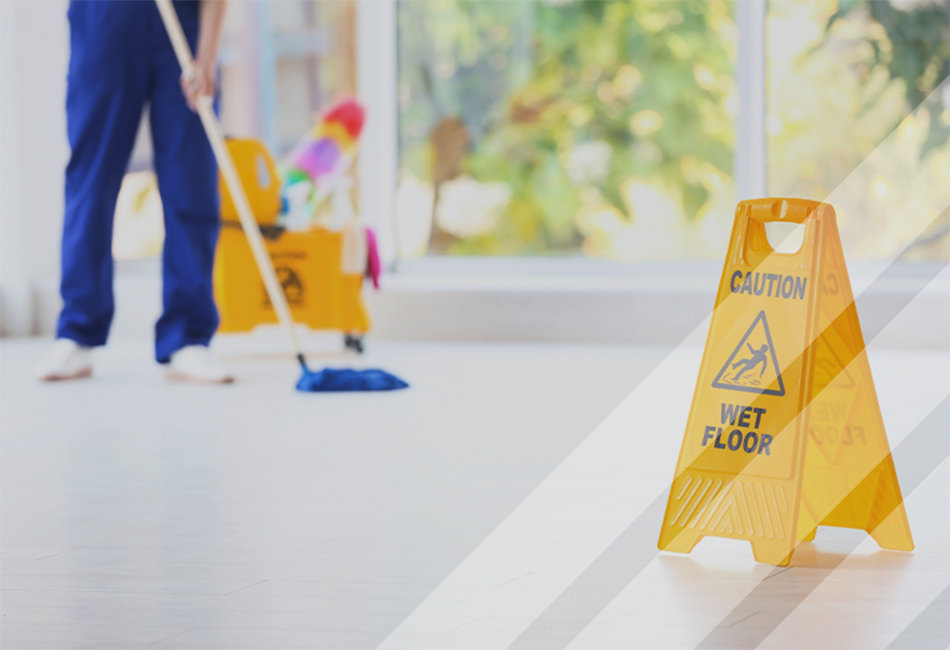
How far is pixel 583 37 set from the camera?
4.22m

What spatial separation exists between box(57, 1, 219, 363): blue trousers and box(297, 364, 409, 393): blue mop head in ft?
1.16

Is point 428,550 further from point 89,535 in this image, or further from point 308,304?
point 308,304

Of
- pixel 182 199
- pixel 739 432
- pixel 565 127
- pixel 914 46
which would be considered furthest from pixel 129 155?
pixel 914 46

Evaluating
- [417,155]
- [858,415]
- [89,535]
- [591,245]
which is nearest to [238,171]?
[417,155]

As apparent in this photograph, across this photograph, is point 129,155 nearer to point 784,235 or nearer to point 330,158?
point 330,158

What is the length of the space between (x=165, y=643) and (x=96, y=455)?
3.38 ft

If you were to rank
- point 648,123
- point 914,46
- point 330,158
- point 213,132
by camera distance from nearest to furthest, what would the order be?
point 213,132 < point 330,158 < point 914,46 < point 648,123

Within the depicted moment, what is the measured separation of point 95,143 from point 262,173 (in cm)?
67

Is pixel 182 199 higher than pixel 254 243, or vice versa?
pixel 182 199

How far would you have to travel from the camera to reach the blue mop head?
276 cm

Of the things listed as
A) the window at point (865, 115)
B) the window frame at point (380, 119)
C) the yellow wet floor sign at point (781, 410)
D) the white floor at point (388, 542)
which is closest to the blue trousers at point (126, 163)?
the white floor at point (388, 542)

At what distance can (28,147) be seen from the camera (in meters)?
4.08

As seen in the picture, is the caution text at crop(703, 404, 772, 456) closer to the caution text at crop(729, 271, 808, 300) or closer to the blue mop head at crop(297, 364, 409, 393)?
the caution text at crop(729, 271, 808, 300)
